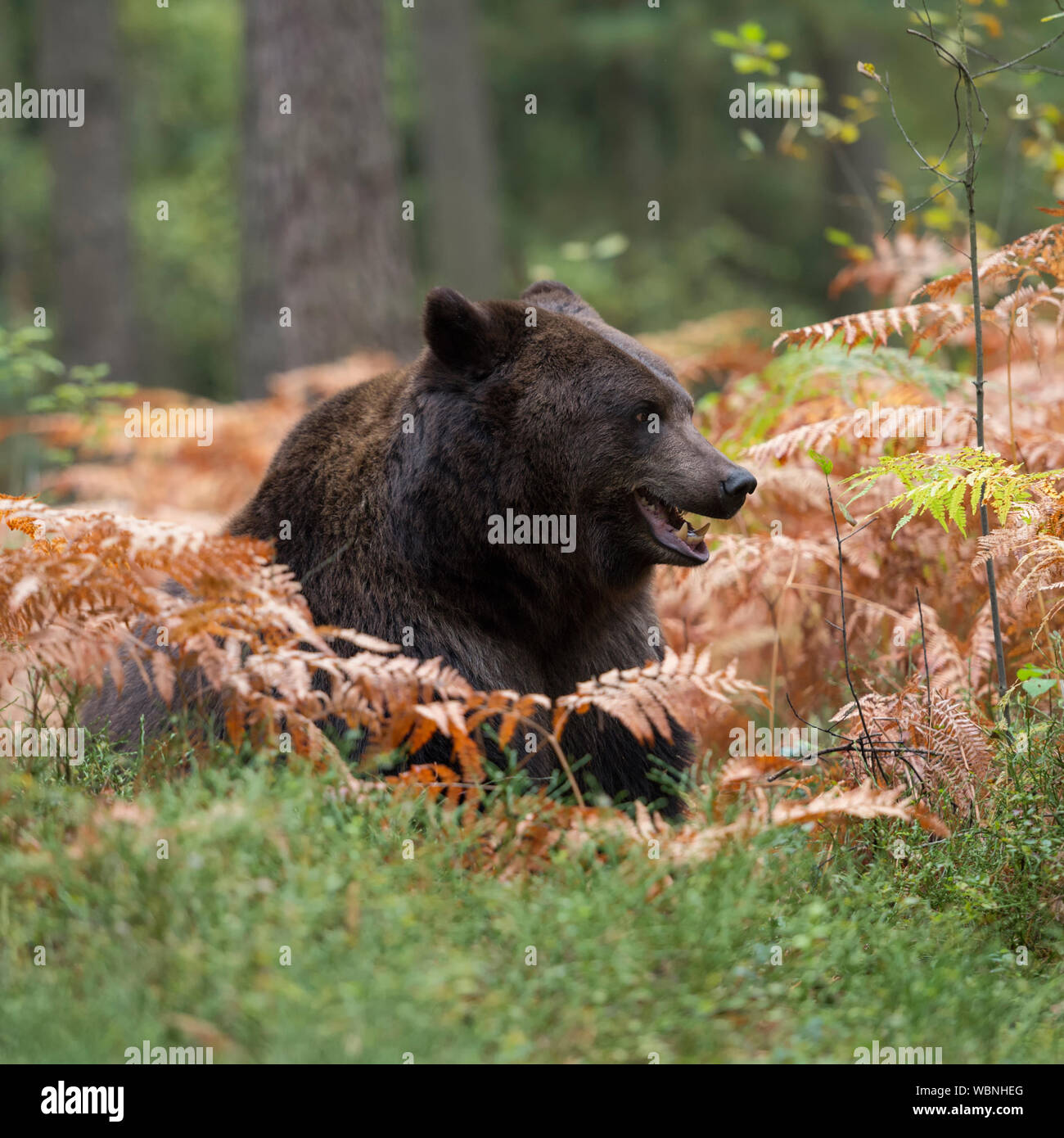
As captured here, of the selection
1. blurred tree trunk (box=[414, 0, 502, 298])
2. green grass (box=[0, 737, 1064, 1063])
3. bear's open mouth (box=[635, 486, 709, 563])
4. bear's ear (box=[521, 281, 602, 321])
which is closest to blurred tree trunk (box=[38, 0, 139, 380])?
blurred tree trunk (box=[414, 0, 502, 298])

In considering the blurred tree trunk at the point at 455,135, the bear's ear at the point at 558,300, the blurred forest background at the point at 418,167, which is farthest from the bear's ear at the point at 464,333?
the blurred tree trunk at the point at 455,135

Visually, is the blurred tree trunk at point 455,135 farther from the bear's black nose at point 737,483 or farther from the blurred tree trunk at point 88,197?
the bear's black nose at point 737,483

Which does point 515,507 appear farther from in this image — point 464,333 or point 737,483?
point 737,483

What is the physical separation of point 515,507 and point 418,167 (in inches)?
903

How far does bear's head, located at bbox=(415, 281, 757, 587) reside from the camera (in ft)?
16.3

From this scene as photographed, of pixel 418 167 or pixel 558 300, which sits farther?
pixel 418 167

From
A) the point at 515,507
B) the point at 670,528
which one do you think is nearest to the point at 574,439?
the point at 515,507

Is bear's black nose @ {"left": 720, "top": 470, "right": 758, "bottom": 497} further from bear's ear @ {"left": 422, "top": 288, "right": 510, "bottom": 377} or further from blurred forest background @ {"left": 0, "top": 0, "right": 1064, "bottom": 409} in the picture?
blurred forest background @ {"left": 0, "top": 0, "right": 1064, "bottom": 409}

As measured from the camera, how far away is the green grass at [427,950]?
2.87 m

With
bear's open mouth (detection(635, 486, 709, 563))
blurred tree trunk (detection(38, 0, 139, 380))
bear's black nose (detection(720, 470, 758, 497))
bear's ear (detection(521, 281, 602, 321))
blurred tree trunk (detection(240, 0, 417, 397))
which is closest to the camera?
bear's black nose (detection(720, 470, 758, 497))

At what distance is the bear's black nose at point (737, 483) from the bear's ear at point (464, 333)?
103 cm

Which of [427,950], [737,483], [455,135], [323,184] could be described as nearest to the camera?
[427,950]

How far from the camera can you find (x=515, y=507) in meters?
4.95
